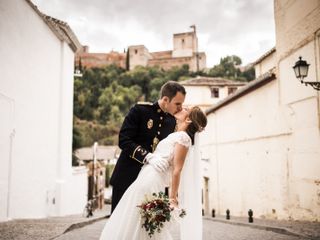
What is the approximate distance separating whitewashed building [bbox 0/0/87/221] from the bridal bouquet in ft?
25.1

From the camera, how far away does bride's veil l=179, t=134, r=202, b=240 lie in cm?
448

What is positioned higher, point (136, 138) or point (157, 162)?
point (136, 138)

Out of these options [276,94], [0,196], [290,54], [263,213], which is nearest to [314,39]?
[290,54]

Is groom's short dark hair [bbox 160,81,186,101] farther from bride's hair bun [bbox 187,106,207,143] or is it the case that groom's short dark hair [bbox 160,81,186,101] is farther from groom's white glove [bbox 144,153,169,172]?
groom's white glove [bbox 144,153,169,172]

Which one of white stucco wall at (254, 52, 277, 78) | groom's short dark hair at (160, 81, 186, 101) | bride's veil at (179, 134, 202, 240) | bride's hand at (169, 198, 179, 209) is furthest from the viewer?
white stucco wall at (254, 52, 277, 78)

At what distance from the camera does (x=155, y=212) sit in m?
3.86

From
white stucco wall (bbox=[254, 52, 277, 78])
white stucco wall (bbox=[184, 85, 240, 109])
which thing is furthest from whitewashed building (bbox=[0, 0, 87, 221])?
white stucco wall (bbox=[184, 85, 240, 109])

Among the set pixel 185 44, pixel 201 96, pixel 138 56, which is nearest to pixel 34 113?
pixel 201 96

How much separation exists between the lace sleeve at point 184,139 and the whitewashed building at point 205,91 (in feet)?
106

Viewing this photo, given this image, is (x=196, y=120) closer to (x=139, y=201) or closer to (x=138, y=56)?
(x=139, y=201)

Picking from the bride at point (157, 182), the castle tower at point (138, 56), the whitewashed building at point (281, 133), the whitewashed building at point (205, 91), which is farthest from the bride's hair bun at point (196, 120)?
the castle tower at point (138, 56)

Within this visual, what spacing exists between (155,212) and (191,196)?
782 millimetres

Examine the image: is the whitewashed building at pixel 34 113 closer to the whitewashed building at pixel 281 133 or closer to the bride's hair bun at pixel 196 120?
the bride's hair bun at pixel 196 120

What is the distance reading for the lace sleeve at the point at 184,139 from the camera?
4.19 meters
